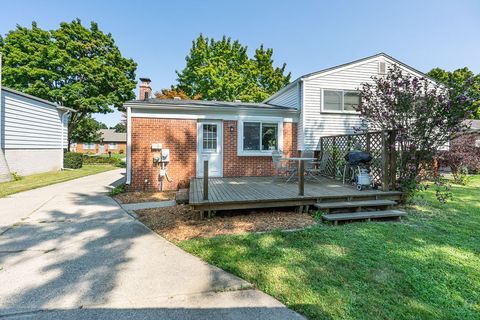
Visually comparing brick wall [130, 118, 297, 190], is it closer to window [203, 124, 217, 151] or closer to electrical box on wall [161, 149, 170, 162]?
electrical box on wall [161, 149, 170, 162]

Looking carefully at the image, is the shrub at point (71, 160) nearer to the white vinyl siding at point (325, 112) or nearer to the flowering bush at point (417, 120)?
the white vinyl siding at point (325, 112)

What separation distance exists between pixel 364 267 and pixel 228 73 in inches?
1016

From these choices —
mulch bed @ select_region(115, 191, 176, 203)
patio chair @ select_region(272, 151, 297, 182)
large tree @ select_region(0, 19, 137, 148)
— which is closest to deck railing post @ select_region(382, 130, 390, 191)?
patio chair @ select_region(272, 151, 297, 182)

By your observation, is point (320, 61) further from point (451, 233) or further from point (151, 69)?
point (451, 233)

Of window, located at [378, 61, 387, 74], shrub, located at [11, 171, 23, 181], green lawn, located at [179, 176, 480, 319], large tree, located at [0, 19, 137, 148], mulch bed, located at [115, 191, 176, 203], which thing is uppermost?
large tree, located at [0, 19, 137, 148]

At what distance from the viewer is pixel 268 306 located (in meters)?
2.48

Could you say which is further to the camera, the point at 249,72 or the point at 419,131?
the point at 249,72

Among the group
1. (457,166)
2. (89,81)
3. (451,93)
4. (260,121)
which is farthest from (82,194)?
(89,81)

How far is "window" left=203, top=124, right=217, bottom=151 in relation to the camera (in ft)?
30.4

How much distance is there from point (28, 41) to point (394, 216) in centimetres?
2823

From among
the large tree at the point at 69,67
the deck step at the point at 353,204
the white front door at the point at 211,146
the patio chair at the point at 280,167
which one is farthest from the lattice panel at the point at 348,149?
the large tree at the point at 69,67

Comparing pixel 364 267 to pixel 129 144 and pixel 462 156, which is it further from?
pixel 462 156

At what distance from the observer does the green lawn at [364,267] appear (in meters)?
2.48

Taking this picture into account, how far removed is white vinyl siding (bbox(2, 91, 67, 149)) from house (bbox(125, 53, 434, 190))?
6663 millimetres
